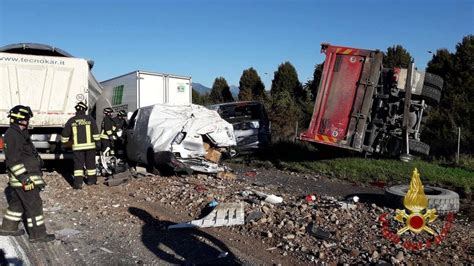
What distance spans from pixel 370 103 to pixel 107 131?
5933 mm

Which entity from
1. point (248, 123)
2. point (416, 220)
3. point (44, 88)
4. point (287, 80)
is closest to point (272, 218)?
point (416, 220)

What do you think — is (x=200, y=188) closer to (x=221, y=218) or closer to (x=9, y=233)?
(x=221, y=218)

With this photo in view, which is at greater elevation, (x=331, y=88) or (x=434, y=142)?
(x=331, y=88)

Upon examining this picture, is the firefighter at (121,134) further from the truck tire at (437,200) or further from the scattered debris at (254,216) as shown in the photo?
the truck tire at (437,200)

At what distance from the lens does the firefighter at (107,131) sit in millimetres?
10889

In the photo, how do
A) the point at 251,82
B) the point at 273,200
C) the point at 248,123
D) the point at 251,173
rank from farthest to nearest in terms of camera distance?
1. the point at 251,82
2. the point at 248,123
3. the point at 251,173
4. the point at 273,200

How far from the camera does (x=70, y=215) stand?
7062 mm

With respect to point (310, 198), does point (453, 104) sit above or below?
above

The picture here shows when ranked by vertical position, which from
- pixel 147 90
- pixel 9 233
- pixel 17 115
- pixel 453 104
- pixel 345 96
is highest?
pixel 345 96

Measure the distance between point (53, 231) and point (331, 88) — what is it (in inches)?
258

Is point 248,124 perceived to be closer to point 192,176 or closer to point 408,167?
point 192,176

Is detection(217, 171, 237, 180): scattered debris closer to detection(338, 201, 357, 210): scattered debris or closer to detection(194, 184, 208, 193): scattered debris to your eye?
detection(194, 184, 208, 193): scattered debris

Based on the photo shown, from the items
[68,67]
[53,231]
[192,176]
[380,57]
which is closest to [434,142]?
[380,57]

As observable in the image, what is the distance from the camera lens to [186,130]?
33.1 feet
